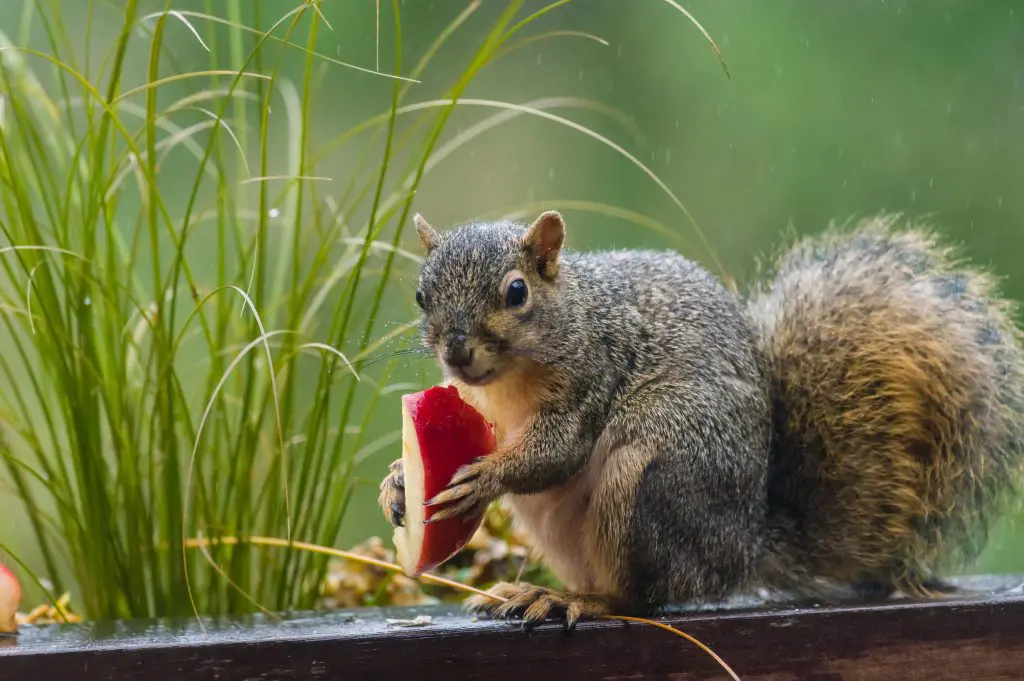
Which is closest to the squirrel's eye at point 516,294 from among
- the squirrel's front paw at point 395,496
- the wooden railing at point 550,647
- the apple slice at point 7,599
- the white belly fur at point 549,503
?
the white belly fur at point 549,503

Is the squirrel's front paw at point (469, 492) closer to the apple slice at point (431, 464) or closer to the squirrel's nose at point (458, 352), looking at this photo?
the apple slice at point (431, 464)

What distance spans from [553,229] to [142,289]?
2.68 ft

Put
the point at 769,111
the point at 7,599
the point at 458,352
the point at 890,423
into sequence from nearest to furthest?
the point at 458,352 → the point at 7,599 → the point at 890,423 → the point at 769,111

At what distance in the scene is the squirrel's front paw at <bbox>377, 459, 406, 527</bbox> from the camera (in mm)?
1378

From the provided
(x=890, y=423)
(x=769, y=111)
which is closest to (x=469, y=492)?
(x=890, y=423)

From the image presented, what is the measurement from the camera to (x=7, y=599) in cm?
134

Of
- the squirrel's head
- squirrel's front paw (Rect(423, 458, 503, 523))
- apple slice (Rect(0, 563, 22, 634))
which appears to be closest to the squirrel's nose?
the squirrel's head

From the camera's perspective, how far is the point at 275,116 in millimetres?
2395

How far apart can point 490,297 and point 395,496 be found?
30cm

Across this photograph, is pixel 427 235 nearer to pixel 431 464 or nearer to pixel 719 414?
pixel 431 464

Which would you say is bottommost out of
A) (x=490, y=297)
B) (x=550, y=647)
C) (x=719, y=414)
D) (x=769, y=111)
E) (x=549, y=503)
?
(x=550, y=647)

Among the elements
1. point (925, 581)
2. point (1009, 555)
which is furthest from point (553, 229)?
point (1009, 555)

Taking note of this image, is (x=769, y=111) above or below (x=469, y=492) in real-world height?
above

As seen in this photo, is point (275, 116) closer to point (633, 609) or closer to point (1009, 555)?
point (633, 609)
